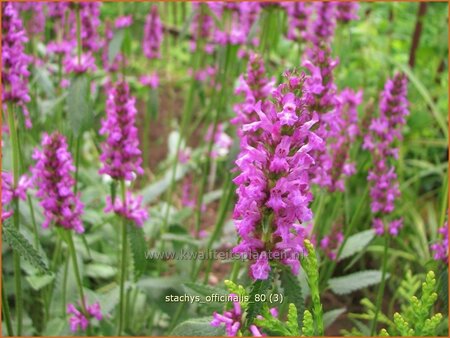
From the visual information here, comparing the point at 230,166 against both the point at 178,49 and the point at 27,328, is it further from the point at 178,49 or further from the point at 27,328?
the point at 178,49

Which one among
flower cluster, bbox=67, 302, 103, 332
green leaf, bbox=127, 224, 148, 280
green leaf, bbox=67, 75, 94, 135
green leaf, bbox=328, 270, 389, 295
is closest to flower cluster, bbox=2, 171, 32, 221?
green leaf, bbox=67, 75, 94, 135

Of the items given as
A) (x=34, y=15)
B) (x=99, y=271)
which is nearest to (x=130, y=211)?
(x=99, y=271)

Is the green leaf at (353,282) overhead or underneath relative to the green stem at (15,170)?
underneath

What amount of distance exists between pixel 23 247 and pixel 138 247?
0.55 meters

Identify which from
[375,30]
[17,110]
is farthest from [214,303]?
[375,30]

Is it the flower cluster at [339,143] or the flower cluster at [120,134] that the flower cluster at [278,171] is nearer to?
the flower cluster at [339,143]

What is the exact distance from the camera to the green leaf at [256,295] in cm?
133

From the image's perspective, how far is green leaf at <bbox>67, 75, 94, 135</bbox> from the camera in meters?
2.23

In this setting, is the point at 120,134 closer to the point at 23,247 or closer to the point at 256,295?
the point at 23,247

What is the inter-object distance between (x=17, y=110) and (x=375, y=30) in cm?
410

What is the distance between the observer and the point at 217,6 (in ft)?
9.82

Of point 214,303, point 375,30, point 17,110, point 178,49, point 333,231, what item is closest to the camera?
point 214,303

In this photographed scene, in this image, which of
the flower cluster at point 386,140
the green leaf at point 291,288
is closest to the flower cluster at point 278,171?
the green leaf at point 291,288

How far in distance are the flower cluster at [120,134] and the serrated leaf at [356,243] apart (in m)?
0.99
